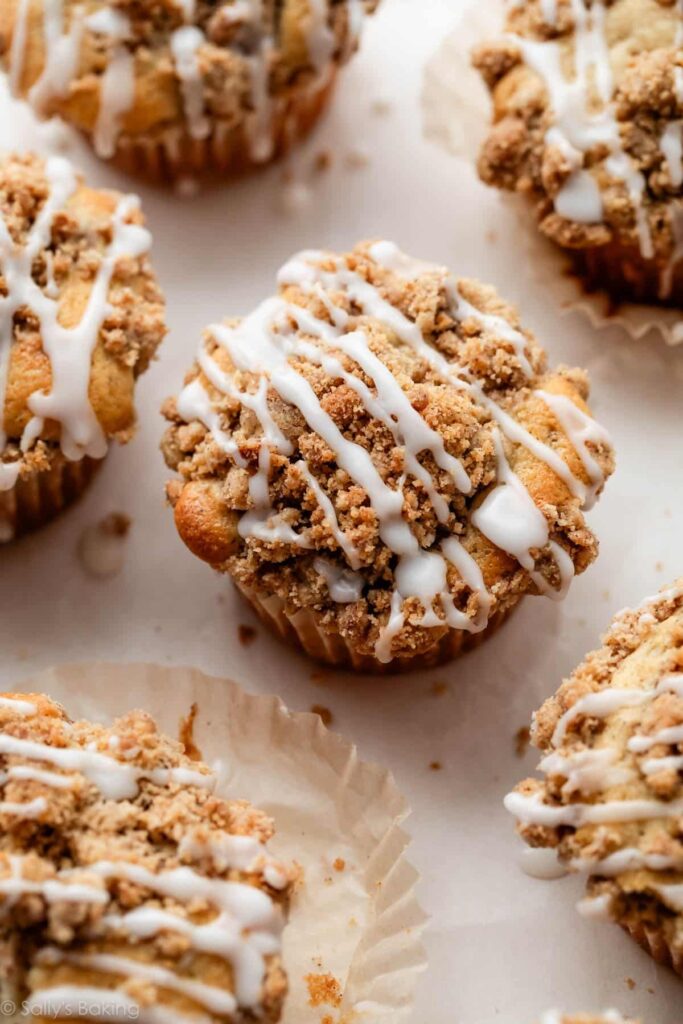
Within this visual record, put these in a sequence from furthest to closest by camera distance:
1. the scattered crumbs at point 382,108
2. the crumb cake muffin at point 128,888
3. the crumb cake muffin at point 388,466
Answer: the scattered crumbs at point 382,108 → the crumb cake muffin at point 388,466 → the crumb cake muffin at point 128,888

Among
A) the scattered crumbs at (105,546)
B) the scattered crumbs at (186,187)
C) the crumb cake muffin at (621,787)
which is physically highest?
the scattered crumbs at (186,187)

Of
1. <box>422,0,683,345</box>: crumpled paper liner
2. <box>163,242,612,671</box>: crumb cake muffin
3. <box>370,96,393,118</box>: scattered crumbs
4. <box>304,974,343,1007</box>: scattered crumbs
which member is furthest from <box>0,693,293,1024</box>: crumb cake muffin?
<box>370,96,393,118</box>: scattered crumbs

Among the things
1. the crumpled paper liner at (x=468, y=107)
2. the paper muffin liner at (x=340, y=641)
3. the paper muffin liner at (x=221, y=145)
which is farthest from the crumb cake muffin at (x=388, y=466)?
the paper muffin liner at (x=221, y=145)

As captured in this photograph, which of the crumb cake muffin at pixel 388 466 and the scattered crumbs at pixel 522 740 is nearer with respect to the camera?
the crumb cake muffin at pixel 388 466

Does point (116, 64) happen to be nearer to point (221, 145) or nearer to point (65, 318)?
point (221, 145)

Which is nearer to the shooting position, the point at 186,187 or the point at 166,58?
the point at 166,58

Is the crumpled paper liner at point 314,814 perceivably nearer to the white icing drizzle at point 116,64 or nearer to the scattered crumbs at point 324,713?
the scattered crumbs at point 324,713

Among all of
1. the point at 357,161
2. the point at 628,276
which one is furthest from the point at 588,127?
the point at 357,161

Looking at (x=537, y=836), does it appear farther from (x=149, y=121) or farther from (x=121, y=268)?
(x=149, y=121)

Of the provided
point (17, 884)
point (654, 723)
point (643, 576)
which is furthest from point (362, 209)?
point (17, 884)
